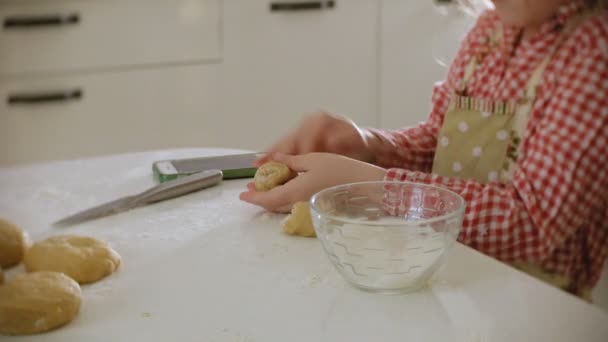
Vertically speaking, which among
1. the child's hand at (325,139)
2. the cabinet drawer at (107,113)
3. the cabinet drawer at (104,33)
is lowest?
the cabinet drawer at (107,113)

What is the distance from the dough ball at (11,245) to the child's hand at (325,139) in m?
0.27

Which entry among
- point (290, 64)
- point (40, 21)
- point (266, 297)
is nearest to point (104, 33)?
point (40, 21)

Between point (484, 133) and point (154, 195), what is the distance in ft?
1.40

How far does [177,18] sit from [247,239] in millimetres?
1291

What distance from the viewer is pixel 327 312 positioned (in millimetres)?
469

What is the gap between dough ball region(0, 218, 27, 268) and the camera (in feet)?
1.82

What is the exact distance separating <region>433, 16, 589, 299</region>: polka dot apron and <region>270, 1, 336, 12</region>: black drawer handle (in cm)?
98

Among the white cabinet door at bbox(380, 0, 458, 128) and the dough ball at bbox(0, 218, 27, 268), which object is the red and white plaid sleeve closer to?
the dough ball at bbox(0, 218, 27, 268)

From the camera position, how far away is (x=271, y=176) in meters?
0.71

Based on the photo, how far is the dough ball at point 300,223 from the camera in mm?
601

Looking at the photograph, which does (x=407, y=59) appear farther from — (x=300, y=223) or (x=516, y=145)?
(x=300, y=223)

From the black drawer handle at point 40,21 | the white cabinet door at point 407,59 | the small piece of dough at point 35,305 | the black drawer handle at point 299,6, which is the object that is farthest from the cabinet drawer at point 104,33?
the small piece of dough at point 35,305

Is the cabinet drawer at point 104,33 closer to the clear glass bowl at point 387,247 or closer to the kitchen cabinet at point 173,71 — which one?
the kitchen cabinet at point 173,71

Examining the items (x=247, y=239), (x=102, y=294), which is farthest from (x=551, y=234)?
(x=102, y=294)
